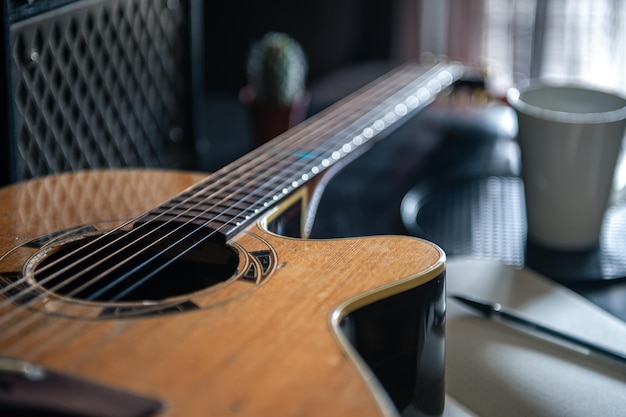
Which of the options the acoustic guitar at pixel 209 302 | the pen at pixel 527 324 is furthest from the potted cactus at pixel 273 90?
the pen at pixel 527 324

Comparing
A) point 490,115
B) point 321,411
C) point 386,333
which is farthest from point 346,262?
point 490,115

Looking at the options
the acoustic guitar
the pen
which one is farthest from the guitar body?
the pen

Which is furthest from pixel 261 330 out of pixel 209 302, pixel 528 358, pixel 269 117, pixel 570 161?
pixel 269 117

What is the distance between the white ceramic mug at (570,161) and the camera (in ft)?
2.52

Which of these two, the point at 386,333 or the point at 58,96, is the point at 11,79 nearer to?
the point at 58,96

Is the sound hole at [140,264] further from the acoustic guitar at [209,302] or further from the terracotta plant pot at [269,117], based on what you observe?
the terracotta plant pot at [269,117]

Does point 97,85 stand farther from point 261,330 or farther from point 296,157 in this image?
point 261,330

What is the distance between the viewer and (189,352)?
0.45 metres

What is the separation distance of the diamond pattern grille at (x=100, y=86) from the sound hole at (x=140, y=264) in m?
0.21

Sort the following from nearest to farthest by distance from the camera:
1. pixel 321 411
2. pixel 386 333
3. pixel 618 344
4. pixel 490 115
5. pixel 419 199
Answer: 1. pixel 321 411
2. pixel 386 333
3. pixel 618 344
4. pixel 419 199
5. pixel 490 115

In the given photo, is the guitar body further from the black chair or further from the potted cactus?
the potted cactus

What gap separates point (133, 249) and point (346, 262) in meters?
0.16

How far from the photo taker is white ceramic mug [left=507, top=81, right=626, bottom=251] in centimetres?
77

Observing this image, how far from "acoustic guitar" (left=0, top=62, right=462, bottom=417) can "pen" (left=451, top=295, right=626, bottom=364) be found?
0.53 ft
